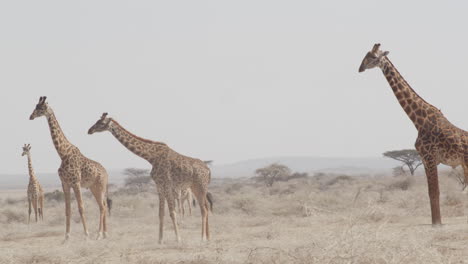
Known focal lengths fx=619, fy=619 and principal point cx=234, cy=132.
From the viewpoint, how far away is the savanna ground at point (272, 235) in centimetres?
641

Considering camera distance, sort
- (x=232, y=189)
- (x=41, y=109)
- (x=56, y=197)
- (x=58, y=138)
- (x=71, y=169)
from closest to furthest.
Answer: (x=71, y=169) < (x=41, y=109) < (x=58, y=138) < (x=56, y=197) < (x=232, y=189)

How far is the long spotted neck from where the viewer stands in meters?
11.1

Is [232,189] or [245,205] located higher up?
[232,189]

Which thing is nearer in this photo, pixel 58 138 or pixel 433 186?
pixel 433 186

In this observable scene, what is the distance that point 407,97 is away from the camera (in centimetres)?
1138

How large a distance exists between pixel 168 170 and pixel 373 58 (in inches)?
168

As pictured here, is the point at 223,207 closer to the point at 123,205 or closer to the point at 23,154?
the point at 123,205

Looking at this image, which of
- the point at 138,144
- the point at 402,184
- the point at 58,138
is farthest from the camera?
the point at 402,184

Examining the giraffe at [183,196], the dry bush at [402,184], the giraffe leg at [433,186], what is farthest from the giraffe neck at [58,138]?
the dry bush at [402,184]

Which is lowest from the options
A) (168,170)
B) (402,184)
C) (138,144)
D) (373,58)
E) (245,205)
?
(245,205)

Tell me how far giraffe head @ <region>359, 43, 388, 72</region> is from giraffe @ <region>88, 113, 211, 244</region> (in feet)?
11.7

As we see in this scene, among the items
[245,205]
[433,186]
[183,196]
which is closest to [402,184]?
[245,205]

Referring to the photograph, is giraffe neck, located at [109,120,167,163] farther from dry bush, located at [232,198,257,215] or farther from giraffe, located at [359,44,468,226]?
dry bush, located at [232,198,257,215]

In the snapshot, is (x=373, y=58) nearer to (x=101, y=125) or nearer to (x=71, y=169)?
(x=101, y=125)
